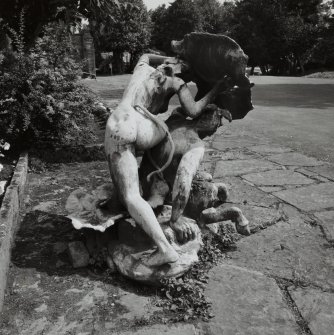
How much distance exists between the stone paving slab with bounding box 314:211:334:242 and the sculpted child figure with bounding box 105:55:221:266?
155 cm

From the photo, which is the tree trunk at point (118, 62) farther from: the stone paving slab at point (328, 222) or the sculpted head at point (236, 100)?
the sculpted head at point (236, 100)

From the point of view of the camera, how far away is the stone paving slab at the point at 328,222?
3283 mm

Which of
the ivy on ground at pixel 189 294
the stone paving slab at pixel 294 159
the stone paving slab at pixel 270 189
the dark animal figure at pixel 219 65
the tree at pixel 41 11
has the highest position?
the tree at pixel 41 11

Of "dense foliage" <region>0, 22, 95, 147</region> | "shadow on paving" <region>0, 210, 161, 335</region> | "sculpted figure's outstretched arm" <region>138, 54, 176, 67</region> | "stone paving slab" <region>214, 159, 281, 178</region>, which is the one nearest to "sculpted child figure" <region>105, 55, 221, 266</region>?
"sculpted figure's outstretched arm" <region>138, 54, 176, 67</region>

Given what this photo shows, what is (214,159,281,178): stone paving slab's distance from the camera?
500cm

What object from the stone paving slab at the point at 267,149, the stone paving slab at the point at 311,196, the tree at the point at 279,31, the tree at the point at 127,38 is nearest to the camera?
the stone paving slab at the point at 311,196

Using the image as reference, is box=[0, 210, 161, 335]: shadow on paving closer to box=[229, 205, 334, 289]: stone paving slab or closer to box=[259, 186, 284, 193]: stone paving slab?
box=[229, 205, 334, 289]: stone paving slab

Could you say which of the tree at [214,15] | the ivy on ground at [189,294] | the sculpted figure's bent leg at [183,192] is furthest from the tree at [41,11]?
the tree at [214,15]

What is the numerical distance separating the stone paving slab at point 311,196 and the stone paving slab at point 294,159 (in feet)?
3.09

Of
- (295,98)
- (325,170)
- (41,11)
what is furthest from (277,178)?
(295,98)

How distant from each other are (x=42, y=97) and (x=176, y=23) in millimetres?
31430

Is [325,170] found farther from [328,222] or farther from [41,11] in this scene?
[41,11]

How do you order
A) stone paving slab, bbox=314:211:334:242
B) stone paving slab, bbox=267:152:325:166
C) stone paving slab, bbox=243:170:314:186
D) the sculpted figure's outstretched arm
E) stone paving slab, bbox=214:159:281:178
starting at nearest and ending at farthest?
the sculpted figure's outstretched arm, stone paving slab, bbox=314:211:334:242, stone paving slab, bbox=243:170:314:186, stone paving slab, bbox=214:159:281:178, stone paving slab, bbox=267:152:325:166

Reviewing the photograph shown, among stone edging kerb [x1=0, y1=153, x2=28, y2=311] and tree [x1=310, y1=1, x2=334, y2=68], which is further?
Answer: tree [x1=310, y1=1, x2=334, y2=68]
